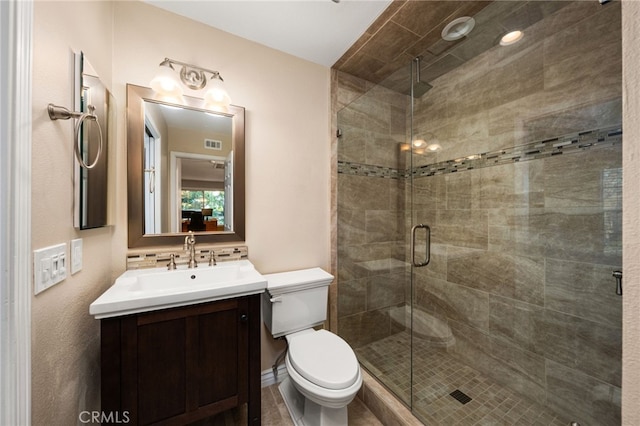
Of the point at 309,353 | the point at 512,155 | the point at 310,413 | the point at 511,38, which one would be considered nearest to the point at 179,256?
the point at 309,353

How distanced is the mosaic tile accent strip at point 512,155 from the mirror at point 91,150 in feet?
4.94

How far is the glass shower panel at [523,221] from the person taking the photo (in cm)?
128

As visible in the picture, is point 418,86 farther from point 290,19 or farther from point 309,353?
point 309,353

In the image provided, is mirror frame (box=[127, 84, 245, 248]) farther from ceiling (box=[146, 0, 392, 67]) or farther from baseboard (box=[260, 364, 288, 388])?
baseboard (box=[260, 364, 288, 388])

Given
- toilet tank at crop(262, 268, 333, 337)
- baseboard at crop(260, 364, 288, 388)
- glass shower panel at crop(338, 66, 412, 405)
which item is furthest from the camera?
glass shower panel at crop(338, 66, 412, 405)

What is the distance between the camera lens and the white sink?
0.99m

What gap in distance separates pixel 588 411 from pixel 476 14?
93.6 inches

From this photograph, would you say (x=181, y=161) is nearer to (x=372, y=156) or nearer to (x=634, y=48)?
(x=372, y=156)

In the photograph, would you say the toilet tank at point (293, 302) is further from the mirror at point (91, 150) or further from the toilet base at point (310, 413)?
the mirror at point (91, 150)

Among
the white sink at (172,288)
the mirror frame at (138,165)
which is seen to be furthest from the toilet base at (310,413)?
the mirror frame at (138,165)

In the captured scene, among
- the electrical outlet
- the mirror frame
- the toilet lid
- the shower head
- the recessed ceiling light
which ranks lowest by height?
the toilet lid

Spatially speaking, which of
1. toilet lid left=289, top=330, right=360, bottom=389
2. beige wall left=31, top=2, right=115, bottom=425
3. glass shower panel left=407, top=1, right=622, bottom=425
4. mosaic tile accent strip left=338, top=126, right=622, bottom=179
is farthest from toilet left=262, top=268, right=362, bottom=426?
mosaic tile accent strip left=338, top=126, right=622, bottom=179

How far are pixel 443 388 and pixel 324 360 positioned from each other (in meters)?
0.95

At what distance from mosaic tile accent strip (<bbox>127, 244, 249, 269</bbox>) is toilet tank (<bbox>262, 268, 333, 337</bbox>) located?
28 cm
